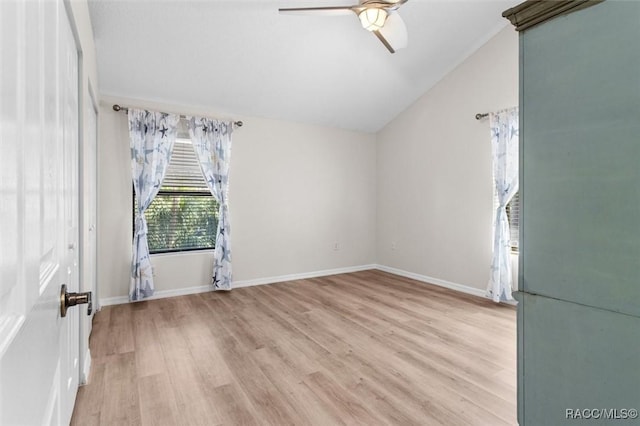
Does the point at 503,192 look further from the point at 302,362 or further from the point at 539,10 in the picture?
the point at 539,10

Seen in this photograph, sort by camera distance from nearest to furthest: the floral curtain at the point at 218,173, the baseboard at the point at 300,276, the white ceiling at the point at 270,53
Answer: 1. the white ceiling at the point at 270,53
2. the floral curtain at the point at 218,173
3. the baseboard at the point at 300,276

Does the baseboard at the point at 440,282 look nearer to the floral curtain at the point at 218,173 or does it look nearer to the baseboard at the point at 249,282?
the baseboard at the point at 249,282

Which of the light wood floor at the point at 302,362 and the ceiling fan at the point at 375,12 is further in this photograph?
the ceiling fan at the point at 375,12

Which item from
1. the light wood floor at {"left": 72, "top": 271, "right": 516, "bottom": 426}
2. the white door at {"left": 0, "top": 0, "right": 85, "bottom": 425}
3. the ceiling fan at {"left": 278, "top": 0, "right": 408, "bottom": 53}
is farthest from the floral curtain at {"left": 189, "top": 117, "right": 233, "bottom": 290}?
the white door at {"left": 0, "top": 0, "right": 85, "bottom": 425}

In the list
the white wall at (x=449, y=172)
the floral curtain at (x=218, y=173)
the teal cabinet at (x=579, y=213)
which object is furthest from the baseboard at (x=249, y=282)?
the teal cabinet at (x=579, y=213)

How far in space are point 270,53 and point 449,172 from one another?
2.76 meters

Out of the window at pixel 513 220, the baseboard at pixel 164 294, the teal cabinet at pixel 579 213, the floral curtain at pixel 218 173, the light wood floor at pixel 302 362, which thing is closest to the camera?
the teal cabinet at pixel 579 213

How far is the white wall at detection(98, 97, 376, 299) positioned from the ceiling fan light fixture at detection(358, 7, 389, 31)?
2.45m

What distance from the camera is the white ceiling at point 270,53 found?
9.36 ft

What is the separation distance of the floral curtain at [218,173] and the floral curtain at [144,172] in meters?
0.43

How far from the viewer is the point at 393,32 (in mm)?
2664

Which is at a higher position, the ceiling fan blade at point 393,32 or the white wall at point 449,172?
the ceiling fan blade at point 393,32

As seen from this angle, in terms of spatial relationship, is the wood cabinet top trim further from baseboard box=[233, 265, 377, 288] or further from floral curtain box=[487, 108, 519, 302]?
baseboard box=[233, 265, 377, 288]

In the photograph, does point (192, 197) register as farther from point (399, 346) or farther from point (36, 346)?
point (36, 346)
